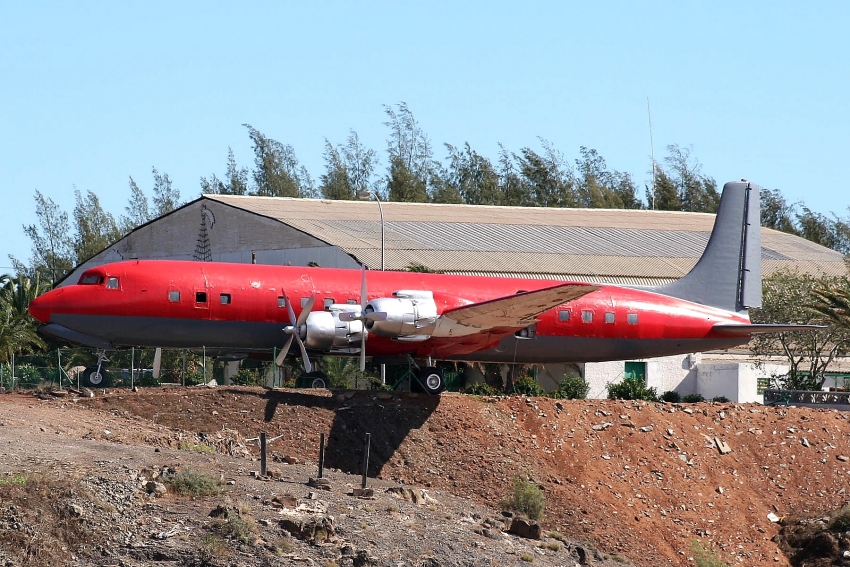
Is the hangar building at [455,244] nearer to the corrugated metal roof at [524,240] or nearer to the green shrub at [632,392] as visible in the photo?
the corrugated metal roof at [524,240]

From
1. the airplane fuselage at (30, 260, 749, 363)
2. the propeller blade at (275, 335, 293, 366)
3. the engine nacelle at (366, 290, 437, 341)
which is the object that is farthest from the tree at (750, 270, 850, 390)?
the propeller blade at (275, 335, 293, 366)

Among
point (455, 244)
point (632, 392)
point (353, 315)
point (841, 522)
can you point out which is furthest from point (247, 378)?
point (455, 244)

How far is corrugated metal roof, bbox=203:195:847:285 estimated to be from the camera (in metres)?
59.4

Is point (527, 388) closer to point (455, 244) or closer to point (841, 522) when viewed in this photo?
point (841, 522)

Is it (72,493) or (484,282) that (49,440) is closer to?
(72,493)

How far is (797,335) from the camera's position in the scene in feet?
171

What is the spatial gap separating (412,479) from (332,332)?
4.74m

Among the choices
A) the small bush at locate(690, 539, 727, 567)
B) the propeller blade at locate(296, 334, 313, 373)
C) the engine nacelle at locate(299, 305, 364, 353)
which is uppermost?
the engine nacelle at locate(299, 305, 364, 353)

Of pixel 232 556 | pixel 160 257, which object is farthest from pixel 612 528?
pixel 160 257

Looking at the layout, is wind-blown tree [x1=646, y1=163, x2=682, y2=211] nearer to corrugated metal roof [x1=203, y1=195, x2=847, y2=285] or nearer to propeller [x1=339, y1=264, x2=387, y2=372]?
corrugated metal roof [x1=203, y1=195, x2=847, y2=285]

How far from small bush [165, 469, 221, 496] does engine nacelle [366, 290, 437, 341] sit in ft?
34.3

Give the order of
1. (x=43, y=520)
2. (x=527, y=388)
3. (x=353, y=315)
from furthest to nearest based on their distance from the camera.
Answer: (x=527, y=388), (x=353, y=315), (x=43, y=520)

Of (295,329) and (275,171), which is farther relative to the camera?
(275,171)

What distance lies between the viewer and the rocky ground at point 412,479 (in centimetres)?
1989
